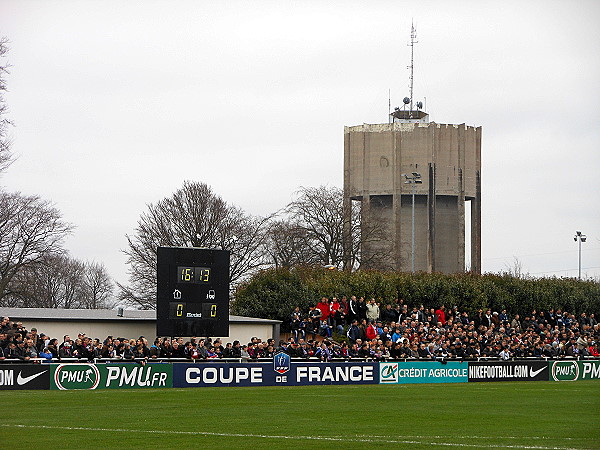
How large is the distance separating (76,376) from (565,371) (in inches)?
861

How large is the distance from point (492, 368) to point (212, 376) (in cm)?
1332

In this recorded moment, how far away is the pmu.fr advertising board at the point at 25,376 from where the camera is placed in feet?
106

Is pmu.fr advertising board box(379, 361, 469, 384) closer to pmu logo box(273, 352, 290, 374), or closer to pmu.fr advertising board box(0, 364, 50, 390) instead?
pmu logo box(273, 352, 290, 374)

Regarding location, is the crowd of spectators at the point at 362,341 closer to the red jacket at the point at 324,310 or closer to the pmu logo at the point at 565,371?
the red jacket at the point at 324,310

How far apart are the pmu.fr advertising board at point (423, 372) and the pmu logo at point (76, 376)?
11541mm

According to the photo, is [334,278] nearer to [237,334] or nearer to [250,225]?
[237,334]

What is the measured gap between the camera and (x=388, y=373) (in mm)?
40844

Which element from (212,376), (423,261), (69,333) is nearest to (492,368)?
(212,376)

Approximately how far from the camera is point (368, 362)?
4009 cm

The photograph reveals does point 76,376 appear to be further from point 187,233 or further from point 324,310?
point 187,233

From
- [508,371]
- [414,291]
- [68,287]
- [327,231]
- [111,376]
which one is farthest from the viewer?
[68,287]

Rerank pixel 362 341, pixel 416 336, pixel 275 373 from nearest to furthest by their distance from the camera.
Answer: pixel 275 373, pixel 362 341, pixel 416 336

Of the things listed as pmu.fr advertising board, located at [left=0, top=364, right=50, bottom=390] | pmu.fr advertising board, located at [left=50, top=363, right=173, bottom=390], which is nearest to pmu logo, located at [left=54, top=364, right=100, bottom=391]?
pmu.fr advertising board, located at [left=50, top=363, right=173, bottom=390]

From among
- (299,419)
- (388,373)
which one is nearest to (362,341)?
(388,373)
